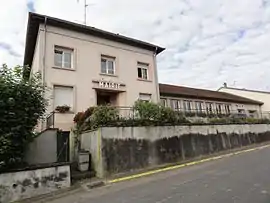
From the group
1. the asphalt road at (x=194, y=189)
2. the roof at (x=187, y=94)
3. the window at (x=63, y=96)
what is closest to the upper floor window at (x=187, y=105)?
the roof at (x=187, y=94)

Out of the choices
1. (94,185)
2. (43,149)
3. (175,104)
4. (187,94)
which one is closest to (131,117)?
(94,185)

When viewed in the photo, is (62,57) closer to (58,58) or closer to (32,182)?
(58,58)

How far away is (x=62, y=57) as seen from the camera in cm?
1594

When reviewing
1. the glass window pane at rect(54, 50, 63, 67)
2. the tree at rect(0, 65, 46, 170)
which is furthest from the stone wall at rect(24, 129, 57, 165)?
the glass window pane at rect(54, 50, 63, 67)

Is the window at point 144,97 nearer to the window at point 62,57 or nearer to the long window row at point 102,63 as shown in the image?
the long window row at point 102,63

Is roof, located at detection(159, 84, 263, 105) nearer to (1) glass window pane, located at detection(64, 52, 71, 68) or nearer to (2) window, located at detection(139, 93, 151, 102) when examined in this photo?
→ (2) window, located at detection(139, 93, 151, 102)

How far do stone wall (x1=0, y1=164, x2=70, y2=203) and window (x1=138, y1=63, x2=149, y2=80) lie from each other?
11.4 metres

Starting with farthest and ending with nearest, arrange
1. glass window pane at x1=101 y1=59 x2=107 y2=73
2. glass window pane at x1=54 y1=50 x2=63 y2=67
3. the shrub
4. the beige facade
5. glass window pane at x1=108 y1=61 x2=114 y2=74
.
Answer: the beige facade
glass window pane at x1=108 y1=61 x2=114 y2=74
glass window pane at x1=101 y1=59 x2=107 y2=73
glass window pane at x1=54 y1=50 x2=63 y2=67
the shrub

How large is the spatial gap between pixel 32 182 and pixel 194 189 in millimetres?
5322

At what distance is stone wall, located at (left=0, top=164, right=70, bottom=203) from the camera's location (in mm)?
7898

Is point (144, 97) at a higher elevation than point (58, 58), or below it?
below

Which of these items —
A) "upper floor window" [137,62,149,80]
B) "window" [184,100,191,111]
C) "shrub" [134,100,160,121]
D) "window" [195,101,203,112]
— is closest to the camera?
"shrub" [134,100,160,121]

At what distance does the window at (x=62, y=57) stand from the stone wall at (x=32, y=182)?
8.31 metres

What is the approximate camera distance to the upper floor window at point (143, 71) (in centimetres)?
1942
